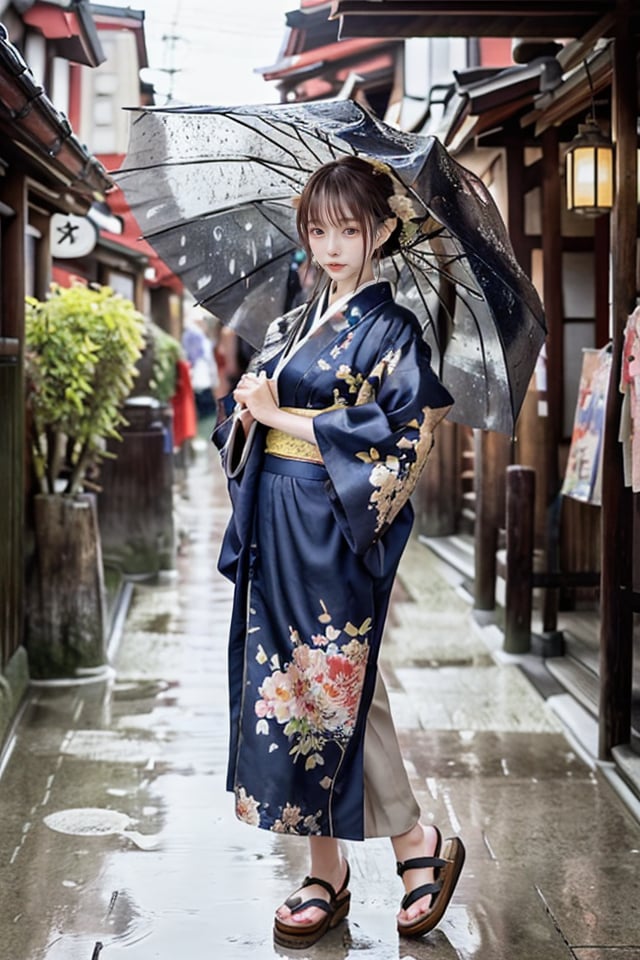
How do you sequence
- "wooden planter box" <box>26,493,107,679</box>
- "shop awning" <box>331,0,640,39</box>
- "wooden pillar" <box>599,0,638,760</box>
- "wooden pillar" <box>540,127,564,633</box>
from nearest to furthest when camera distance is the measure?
1. "shop awning" <box>331,0,640,39</box>
2. "wooden pillar" <box>599,0,638,760</box>
3. "wooden planter box" <box>26,493,107,679</box>
4. "wooden pillar" <box>540,127,564,633</box>

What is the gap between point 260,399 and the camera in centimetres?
425

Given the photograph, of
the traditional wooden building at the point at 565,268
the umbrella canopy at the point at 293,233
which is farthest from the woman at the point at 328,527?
the traditional wooden building at the point at 565,268

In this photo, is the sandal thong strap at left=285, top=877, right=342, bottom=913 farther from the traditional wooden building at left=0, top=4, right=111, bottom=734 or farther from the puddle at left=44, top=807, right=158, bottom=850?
the traditional wooden building at left=0, top=4, right=111, bottom=734

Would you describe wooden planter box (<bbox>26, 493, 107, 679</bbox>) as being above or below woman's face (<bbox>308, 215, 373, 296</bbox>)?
below

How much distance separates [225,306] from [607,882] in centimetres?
281

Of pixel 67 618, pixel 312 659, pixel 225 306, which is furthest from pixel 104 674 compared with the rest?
pixel 312 659

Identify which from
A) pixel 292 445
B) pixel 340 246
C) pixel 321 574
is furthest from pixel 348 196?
pixel 321 574

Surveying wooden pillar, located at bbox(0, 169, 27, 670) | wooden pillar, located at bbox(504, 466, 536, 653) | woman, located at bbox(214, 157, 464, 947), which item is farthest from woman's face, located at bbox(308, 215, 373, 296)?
wooden pillar, located at bbox(504, 466, 536, 653)

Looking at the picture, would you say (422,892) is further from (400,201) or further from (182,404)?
(182,404)

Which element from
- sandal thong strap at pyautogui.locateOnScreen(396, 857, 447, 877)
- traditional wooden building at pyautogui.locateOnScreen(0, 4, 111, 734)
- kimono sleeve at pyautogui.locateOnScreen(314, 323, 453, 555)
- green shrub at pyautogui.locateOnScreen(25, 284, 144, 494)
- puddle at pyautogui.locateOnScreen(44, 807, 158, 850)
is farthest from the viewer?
green shrub at pyautogui.locateOnScreen(25, 284, 144, 494)

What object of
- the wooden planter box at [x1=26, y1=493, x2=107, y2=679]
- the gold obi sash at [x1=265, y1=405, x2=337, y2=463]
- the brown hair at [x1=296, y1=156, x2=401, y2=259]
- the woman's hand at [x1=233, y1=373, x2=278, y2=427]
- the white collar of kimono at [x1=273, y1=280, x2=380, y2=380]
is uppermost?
the brown hair at [x1=296, y1=156, x2=401, y2=259]

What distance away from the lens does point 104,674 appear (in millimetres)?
8312

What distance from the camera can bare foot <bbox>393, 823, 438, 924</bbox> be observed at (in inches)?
176

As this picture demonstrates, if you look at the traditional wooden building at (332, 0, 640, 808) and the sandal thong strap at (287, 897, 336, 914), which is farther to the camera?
the traditional wooden building at (332, 0, 640, 808)
